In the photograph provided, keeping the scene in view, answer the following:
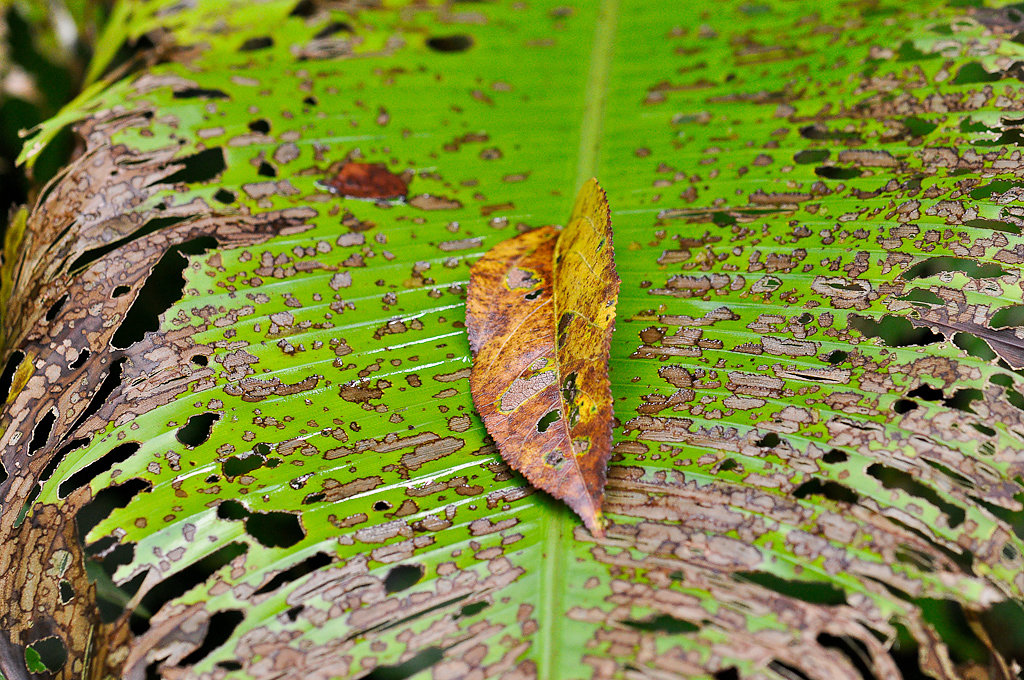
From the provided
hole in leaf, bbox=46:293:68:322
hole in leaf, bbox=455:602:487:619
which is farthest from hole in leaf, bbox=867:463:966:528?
hole in leaf, bbox=46:293:68:322

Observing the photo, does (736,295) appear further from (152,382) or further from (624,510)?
(152,382)

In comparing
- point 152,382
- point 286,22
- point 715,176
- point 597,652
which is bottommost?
point 597,652

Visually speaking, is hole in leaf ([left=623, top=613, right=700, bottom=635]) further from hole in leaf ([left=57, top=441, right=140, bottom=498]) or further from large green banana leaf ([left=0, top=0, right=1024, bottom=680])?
hole in leaf ([left=57, top=441, right=140, bottom=498])

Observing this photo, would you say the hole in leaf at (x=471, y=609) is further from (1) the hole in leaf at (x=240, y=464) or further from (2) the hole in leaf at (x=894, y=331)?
(2) the hole in leaf at (x=894, y=331)

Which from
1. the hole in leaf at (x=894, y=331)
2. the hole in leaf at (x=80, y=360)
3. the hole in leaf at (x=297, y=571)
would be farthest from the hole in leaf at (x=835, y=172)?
the hole in leaf at (x=80, y=360)

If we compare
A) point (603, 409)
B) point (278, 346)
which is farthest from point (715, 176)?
point (278, 346)

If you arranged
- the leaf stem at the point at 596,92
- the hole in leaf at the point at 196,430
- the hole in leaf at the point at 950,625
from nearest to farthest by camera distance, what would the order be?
1. the hole in leaf at the point at 196,430
2. the hole in leaf at the point at 950,625
3. the leaf stem at the point at 596,92
